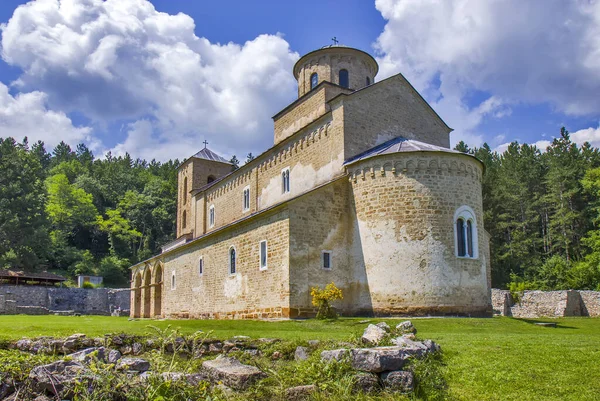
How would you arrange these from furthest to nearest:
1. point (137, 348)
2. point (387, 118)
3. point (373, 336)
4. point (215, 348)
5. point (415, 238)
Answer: point (387, 118) < point (415, 238) < point (137, 348) < point (215, 348) < point (373, 336)

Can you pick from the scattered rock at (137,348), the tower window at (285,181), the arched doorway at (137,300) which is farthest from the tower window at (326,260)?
the arched doorway at (137,300)

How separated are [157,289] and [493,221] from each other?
31452 mm

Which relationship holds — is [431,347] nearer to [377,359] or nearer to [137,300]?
[377,359]

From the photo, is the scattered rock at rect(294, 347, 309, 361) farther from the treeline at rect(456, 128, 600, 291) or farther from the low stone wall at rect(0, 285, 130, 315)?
the treeline at rect(456, 128, 600, 291)

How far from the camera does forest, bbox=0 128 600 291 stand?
42.1 m

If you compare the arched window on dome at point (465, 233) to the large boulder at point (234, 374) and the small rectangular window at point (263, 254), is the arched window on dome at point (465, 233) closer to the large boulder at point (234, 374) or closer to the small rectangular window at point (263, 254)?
the small rectangular window at point (263, 254)

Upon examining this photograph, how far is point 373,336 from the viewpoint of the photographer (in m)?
8.54

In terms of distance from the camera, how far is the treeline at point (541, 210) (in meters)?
42.6

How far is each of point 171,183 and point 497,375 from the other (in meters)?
67.8

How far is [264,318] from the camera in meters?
19.1

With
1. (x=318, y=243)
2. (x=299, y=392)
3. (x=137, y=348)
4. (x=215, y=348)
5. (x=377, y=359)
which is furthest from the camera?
(x=318, y=243)

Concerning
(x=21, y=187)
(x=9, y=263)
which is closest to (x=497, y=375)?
(x=9, y=263)

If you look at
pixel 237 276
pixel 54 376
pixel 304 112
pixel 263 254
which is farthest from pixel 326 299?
pixel 54 376

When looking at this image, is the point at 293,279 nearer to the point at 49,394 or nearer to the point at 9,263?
the point at 49,394
